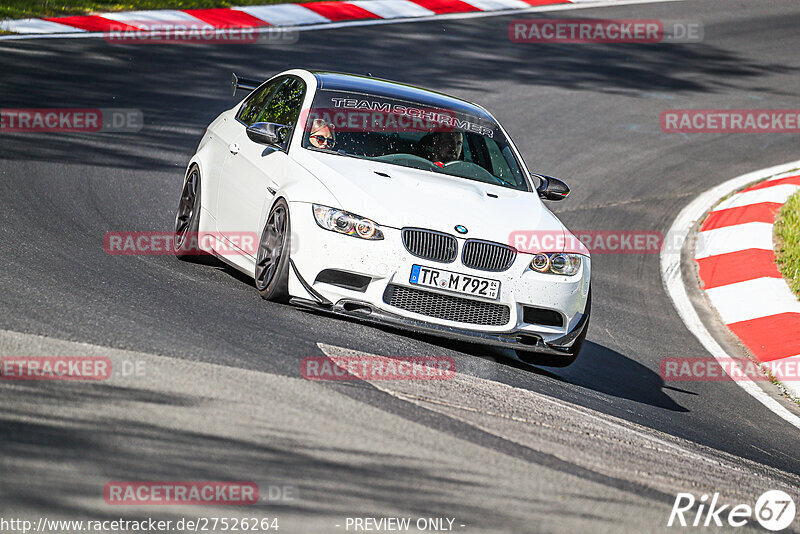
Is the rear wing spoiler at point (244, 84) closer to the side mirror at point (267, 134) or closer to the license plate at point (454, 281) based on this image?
the side mirror at point (267, 134)

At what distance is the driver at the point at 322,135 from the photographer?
7.76 meters

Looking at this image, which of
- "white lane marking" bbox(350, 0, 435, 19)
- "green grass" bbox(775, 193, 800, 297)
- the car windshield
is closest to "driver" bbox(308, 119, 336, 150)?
the car windshield

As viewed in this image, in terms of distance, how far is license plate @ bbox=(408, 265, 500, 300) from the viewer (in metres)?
6.79

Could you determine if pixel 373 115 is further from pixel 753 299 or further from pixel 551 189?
pixel 753 299

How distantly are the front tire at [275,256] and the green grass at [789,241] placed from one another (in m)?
5.51

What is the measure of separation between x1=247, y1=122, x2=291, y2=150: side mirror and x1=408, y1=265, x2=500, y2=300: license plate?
159 centimetres

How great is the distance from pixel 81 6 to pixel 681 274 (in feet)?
34.2

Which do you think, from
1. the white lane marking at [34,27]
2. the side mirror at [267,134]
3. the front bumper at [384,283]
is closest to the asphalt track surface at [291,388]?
the front bumper at [384,283]

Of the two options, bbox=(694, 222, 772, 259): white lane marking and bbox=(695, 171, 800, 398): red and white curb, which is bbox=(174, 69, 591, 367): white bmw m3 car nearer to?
bbox=(695, 171, 800, 398): red and white curb

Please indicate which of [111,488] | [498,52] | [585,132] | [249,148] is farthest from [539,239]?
[498,52]

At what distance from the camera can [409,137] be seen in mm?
8047
